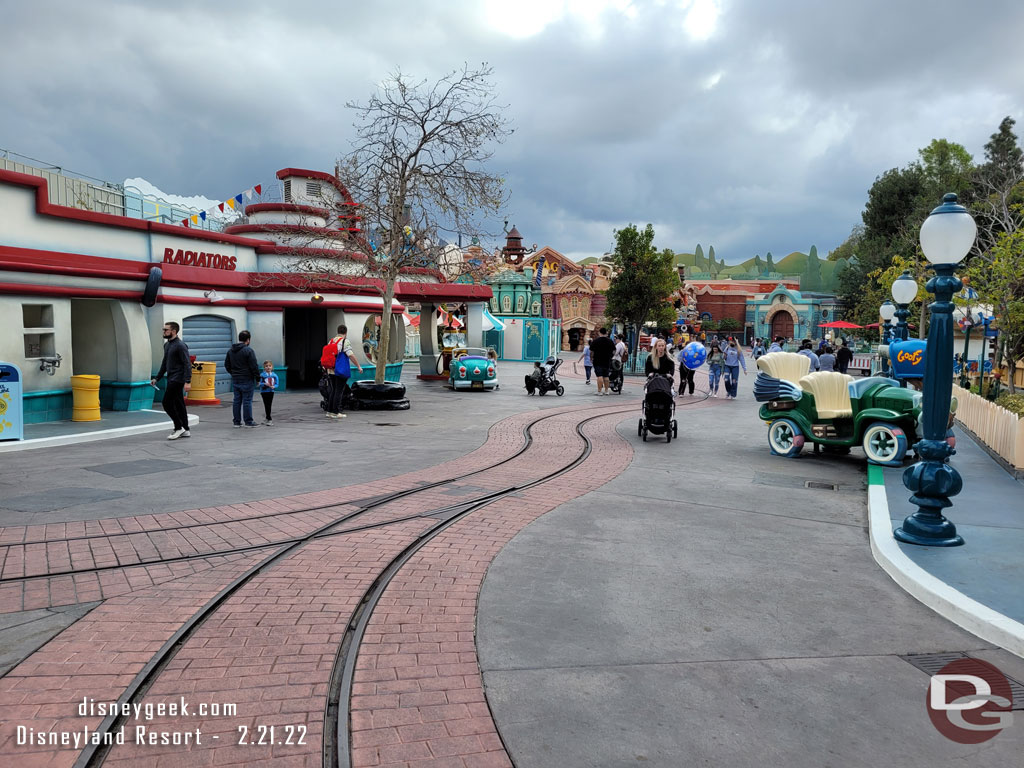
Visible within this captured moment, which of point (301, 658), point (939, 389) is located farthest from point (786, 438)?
point (301, 658)

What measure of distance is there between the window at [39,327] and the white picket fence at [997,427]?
603 inches

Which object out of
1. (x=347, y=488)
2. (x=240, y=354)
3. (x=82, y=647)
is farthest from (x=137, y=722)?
(x=240, y=354)

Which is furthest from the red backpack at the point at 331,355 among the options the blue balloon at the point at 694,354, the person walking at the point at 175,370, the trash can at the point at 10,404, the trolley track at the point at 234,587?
the blue balloon at the point at 694,354

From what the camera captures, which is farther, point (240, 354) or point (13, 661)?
point (240, 354)

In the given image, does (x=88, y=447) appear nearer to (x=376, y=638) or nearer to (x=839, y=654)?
(x=376, y=638)

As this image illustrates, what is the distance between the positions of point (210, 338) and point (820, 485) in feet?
49.1

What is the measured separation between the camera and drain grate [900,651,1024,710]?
3643mm

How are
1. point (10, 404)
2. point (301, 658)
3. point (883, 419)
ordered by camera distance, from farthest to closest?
point (10, 404) → point (883, 419) → point (301, 658)

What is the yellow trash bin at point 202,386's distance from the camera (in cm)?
1611

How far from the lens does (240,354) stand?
12.5 meters

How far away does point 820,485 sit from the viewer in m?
8.79

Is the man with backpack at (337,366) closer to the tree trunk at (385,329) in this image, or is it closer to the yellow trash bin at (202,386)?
the tree trunk at (385,329)

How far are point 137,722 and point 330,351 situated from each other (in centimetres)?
1137

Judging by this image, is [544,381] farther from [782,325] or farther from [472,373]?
[782,325]
